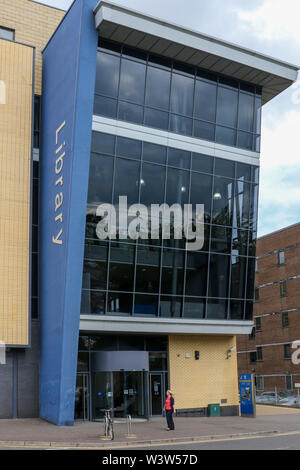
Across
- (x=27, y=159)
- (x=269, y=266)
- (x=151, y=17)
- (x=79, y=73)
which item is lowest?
(x=269, y=266)

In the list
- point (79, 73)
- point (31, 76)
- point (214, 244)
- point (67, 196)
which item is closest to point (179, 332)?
point (214, 244)

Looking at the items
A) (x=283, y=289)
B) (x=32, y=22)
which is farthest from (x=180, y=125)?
(x=283, y=289)

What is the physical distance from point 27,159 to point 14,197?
203 centimetres

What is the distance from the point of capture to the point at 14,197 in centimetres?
2530

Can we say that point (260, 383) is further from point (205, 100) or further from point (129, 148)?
point (129, 148)

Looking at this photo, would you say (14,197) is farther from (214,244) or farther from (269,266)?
(269,266)

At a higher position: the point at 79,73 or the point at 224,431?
the point at 79,73

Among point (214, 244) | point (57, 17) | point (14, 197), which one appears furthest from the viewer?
point (57, 17)

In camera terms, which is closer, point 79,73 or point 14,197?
point 79,73

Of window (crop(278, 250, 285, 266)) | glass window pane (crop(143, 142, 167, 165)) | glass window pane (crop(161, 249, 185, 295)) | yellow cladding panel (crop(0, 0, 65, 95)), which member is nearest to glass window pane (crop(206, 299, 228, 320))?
glass window pane (crop(161, 249, 185, 295))

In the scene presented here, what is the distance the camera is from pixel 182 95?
86.8 feet

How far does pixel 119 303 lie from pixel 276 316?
30026 millimetres

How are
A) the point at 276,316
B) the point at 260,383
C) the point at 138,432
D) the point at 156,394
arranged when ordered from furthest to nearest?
the point at 260,383
the point at 276,316
the point at 156,394
the point at 138,432

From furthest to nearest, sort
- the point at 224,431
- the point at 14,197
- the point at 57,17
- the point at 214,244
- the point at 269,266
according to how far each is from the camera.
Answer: the point at 269,266, the point at 57,17, the point at 214,244, the point at 14,197, the point at 224,431
